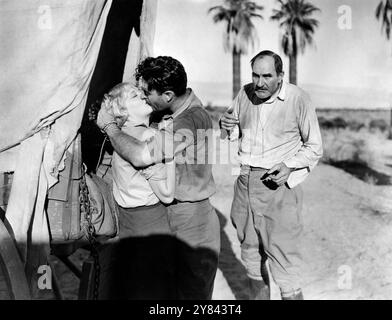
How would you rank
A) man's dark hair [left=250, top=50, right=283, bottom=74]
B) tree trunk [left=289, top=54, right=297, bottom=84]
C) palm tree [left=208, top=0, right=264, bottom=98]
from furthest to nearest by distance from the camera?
palm tree [left=208, top=0, right=264, bottom=98]
tree trunk [left=289, top=54, right=297, bottom=84]
man's dark hair [left=250, top=50, right=283, bottom=74]

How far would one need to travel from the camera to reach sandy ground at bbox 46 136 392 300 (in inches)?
182

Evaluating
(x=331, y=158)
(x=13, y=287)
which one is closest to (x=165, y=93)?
(x=13, y=287)

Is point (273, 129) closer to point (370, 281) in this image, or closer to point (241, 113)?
point (241, 113)

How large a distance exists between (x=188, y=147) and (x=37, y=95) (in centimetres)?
88

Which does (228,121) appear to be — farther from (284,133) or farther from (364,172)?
(364,172)

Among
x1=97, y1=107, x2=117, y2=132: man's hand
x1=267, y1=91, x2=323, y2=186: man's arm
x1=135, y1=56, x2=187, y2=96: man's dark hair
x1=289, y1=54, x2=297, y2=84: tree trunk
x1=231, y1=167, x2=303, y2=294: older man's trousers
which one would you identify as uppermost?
x1=289, y1=54, x2=297, y2=84: tree trunk

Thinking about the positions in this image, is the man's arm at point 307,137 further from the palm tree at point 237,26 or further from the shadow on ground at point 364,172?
the palm tree at point 237,26

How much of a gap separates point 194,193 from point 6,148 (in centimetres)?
108

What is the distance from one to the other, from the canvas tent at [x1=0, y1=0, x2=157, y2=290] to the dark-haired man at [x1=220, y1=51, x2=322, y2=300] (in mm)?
1143

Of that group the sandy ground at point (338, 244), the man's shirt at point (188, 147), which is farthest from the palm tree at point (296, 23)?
the man's shirt at point (188, 147)

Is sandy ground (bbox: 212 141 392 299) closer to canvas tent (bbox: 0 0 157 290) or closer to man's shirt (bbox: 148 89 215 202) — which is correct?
man's shirt (bbox: 148 89 215 202)

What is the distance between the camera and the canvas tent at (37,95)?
108 inches

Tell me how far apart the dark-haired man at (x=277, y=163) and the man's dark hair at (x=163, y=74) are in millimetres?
717

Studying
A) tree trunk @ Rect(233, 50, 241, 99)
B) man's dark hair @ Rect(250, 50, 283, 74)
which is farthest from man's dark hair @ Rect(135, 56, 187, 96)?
tree trunk @ Rect(233, 50, 241, 99)
